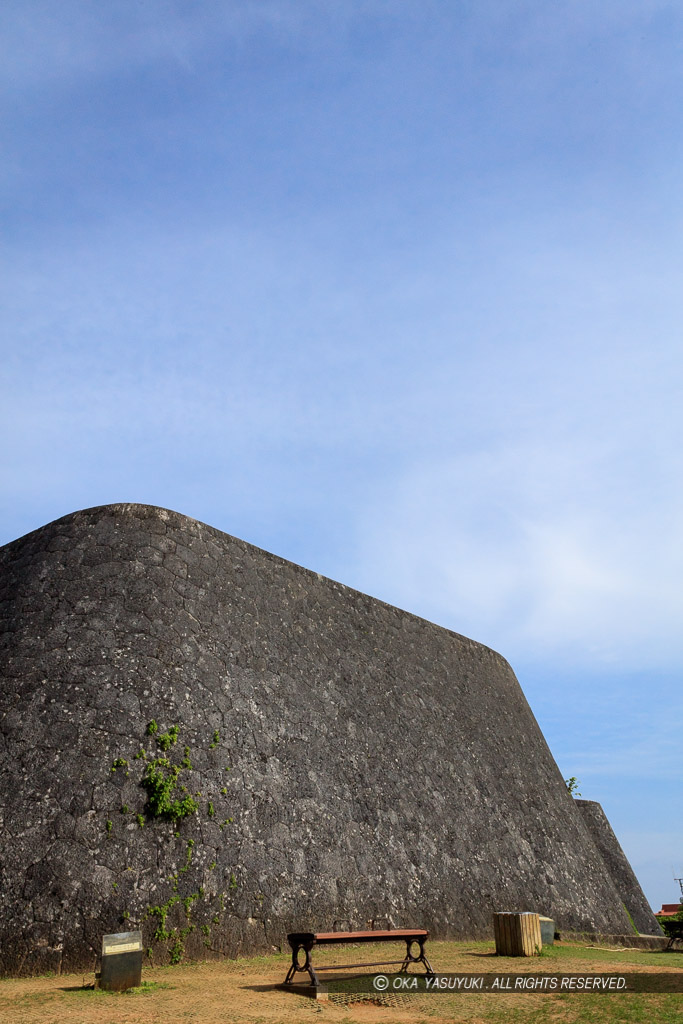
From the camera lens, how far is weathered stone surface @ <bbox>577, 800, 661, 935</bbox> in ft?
66.8

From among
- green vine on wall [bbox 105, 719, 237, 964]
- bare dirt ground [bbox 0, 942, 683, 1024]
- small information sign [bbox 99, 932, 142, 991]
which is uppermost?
green vine on wall [bbox 105, 719, 237, 964]

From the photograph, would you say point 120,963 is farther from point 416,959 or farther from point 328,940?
point 416,959

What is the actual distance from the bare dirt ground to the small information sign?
15 cm

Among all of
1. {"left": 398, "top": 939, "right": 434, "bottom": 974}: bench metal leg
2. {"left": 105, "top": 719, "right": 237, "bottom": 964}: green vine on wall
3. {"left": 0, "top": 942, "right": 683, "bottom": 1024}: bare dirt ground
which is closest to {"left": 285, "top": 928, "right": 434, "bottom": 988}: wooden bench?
{"left": 398, "top": 939, "right": 434, "bottom": 974}: bench metal leg

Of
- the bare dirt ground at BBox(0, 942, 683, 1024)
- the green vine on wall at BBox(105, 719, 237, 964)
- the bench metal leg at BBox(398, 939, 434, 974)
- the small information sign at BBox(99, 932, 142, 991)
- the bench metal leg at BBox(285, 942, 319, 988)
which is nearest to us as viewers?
the bare dirt ground at BBox(0, 942, 683, 1024)

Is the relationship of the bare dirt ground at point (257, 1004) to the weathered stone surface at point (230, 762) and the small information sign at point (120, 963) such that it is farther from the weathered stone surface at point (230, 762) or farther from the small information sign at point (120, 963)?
the weathered stone surface at point (230, 762)

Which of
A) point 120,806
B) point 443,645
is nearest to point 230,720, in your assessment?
point 120,806

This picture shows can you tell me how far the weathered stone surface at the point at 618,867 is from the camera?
2036 cm

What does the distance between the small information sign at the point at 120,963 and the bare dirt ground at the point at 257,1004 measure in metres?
0.15

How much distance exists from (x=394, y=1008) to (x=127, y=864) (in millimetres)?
3578

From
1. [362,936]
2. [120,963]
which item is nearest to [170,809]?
[120,963]

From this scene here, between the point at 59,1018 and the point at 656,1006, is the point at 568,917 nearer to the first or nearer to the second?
the point at 656,1006

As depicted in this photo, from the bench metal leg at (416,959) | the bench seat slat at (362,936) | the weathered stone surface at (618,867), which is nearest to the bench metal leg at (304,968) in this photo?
the bench seat slat at (362,936)

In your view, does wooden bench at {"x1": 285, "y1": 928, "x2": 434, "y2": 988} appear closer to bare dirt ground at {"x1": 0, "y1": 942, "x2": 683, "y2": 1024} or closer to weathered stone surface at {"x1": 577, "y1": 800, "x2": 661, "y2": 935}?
bare dirt ground at {"x1": 0, "y1": 942, "x2": 683, "y2": 1024}
